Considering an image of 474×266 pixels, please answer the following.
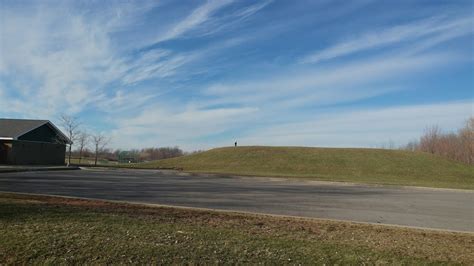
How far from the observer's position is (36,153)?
4322 centimetres

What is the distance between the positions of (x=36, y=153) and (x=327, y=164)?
31.6m

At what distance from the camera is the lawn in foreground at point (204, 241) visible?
5988 mm

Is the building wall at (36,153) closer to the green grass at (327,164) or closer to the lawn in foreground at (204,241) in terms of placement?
the green grass at (327,164)

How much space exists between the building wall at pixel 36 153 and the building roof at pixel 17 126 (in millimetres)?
942

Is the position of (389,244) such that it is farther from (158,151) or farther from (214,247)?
(158,151)

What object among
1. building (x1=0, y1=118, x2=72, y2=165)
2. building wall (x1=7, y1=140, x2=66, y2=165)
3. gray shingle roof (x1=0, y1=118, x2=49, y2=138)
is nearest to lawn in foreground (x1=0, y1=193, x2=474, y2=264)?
building wall (x1=7, y1=140, x2=66, y2=165)

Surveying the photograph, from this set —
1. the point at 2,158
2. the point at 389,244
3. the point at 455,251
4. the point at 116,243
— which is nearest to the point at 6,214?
the point at 116,243

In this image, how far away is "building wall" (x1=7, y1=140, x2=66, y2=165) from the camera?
40.0 m

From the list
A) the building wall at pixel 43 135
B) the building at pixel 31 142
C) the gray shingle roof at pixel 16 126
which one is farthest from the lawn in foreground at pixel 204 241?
the building wall at pixel 43 135

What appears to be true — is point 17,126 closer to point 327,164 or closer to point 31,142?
point 31,142

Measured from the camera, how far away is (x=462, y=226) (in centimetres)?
1025

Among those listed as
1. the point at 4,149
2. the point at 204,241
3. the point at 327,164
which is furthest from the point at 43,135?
the point at 204,241

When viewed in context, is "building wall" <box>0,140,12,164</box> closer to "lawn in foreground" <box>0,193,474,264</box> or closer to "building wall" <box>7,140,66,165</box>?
"building wall" <box>7,140,66,165</box>

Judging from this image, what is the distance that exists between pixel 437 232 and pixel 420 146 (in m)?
99.5
